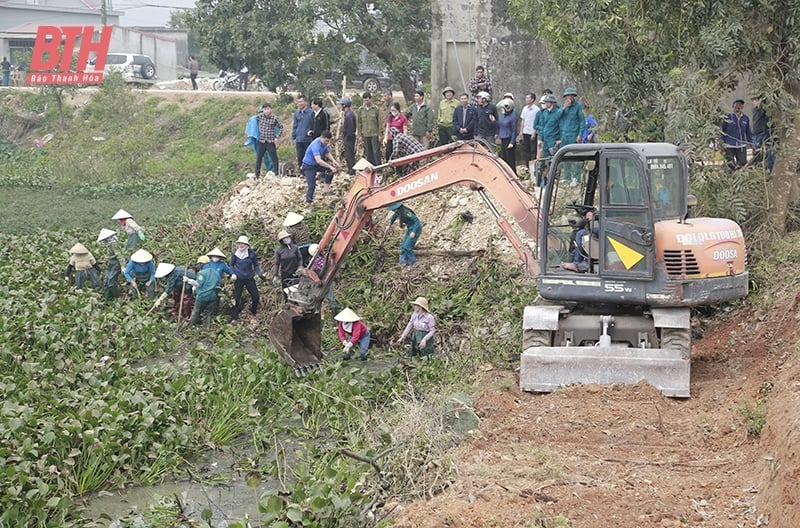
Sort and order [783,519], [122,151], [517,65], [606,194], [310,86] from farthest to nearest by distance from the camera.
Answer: [122,151], [310,86], [517,65], [606,194], [783,519]

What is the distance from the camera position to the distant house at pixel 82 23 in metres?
59.5

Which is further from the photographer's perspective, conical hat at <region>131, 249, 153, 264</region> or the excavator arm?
conical hat at <region>131, 249, 153, 264</region>

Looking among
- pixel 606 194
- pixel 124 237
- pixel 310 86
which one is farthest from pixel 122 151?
pixel 606 194

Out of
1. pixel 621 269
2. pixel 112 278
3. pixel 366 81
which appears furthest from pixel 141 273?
pixel 366 81

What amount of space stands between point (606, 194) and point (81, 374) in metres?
6.59

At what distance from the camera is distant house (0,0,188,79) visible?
59.5 m

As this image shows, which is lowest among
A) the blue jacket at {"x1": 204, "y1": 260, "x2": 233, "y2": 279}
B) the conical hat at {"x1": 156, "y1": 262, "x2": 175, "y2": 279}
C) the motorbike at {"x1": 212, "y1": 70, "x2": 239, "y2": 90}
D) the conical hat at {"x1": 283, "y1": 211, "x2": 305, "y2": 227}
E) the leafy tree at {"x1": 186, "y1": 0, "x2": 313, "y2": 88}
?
the conical hat at {"x1": 156, "y1": 262, "x2": 175, "y2": 279}

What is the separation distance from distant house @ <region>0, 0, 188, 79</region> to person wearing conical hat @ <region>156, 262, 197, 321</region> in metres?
43.4

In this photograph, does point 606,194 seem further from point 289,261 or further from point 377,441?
point 289,261

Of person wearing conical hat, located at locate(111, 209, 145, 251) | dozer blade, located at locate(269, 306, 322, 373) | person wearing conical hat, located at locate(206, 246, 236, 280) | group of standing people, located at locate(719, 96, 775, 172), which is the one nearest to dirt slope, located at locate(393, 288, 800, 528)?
dozer blade, located at locate(269, 306, 322, 373)

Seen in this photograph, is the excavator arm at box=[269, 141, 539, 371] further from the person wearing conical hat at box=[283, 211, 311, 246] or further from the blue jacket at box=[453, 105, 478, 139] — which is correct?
the blue jacket at box=[453, 105, 478, 139]

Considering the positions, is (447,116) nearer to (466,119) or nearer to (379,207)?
(466,119)

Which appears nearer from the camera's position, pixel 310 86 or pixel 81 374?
pixel 81 374

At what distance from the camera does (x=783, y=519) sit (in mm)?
8344
